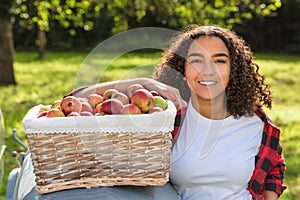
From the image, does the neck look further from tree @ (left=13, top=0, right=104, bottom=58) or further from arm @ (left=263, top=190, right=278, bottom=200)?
tree @ (left=13, top=0, right=104, bottom=58)

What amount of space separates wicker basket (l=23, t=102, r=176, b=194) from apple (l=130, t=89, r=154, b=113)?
7 cm

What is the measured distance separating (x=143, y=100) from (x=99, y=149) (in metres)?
0.22

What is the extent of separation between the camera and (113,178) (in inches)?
76.4

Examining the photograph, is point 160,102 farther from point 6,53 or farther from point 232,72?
point 6,53

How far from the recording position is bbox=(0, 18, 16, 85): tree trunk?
35.3 feet

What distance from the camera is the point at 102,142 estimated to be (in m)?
1.87

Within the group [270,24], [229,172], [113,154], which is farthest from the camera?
[270,24]

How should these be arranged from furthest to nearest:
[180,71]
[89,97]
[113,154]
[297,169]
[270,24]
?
[270,24] < [297,169] < [180,71] < [89,97] < [113,154]

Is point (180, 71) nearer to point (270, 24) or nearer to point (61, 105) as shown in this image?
point (61, 105)

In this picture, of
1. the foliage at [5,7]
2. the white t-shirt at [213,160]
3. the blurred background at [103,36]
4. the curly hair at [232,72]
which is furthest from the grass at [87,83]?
the foliage at [5,7]

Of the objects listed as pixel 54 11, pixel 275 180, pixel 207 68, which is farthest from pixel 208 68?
pixel 54 11

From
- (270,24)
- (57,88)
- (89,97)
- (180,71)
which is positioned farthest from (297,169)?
(270,24)

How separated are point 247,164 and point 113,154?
698mm

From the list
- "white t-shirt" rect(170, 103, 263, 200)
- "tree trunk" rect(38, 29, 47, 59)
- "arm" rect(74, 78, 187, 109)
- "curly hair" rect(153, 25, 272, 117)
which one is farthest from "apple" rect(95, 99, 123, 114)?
"tree trunk" rect(38, 29, 47, 59)
